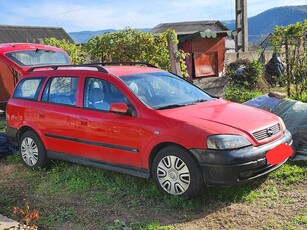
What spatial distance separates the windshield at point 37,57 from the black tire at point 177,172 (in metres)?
6.01

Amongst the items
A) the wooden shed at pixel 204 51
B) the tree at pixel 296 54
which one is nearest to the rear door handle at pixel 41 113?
the wooden shed at pixel 204 51

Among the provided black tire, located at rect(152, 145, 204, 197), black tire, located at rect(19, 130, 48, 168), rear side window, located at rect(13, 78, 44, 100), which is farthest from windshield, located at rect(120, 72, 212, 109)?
black tire, located at rect(19, 130, 48, 168)

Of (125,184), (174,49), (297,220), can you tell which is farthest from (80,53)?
(297,220)

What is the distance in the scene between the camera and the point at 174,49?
8711 mm

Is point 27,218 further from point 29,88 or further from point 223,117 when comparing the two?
point 29,88

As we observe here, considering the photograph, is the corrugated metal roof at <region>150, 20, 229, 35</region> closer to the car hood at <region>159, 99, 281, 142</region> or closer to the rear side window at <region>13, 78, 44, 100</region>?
the rear side window at <region>13, 78, 44, 100</region>

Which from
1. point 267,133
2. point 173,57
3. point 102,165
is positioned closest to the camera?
point 267,133

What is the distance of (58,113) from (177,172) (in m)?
2.21

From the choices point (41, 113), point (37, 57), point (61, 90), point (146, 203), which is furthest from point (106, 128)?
point (37, 57)

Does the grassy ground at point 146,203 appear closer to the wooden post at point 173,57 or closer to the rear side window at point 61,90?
the rear side window at point 61,90

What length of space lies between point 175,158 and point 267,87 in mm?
7829

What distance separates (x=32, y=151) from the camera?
243 inches

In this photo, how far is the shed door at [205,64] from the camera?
10.5 metres

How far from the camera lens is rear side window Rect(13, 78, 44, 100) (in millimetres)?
6142
